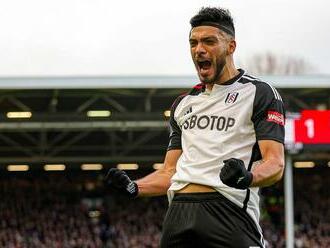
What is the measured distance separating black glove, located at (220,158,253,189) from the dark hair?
0.76 metres

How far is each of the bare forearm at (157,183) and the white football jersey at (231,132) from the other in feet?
0.83

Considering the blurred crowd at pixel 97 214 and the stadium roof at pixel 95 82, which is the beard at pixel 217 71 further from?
the blurred crowd at pixel 97 214

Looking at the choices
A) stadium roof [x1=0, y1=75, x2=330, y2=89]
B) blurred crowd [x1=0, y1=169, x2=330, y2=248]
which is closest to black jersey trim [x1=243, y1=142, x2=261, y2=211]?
stadium roof [x1=0, y1=75, x2=330, y2=89]

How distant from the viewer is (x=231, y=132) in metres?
3.57

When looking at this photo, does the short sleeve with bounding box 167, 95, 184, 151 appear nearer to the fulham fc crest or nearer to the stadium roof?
the fulham fc crest

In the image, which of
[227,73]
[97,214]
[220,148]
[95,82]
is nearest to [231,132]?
[220,148]

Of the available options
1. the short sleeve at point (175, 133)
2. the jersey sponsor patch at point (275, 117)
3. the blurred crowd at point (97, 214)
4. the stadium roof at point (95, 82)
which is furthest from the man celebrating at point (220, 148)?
the blurred crowd at point (97, 214)

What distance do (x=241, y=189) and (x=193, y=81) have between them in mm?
16318

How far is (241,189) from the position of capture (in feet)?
10.9

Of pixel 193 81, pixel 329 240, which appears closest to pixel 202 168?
pixel 193 81

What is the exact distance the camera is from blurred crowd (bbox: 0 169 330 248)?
2433cm

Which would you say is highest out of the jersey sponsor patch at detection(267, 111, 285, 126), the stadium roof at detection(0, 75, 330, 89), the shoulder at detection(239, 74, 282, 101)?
the shoulder at detection(239, 74, 282, 101)

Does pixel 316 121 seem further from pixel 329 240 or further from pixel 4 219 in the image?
pixel 4 219

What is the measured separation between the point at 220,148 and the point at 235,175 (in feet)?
1.42
